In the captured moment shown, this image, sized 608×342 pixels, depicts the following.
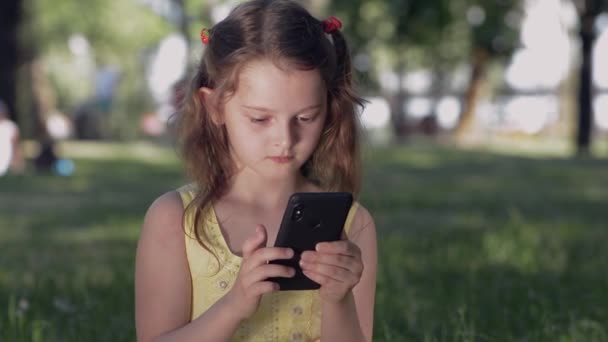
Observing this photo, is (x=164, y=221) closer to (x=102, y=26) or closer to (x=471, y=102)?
(x=471, y=102)

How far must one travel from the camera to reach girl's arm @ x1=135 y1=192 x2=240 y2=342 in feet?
9.02

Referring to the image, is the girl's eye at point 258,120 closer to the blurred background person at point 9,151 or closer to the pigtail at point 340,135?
the pigtail at point 340,135

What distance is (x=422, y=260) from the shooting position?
6070 millimetres

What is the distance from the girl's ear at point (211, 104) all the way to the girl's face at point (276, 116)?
80 millimetres

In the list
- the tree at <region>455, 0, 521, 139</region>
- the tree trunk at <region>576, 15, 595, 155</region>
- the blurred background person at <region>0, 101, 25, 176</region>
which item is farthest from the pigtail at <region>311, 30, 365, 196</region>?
the tree trunk at <region>576, 15, 595, 155</region>

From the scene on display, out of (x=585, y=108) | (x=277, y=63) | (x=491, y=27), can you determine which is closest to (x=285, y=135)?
(x=277, y=63)

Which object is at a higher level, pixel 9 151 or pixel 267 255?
pixel 9 151

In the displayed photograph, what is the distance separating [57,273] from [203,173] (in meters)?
2.93

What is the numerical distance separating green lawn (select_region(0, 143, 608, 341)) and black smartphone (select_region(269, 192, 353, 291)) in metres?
1.18

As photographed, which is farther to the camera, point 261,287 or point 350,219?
point 350,219

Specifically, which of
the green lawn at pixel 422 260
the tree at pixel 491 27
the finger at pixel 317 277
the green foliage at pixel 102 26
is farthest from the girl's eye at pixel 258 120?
the green foliage at pixel 102 26

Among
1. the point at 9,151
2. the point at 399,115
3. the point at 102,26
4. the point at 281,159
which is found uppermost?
the point at 102,26

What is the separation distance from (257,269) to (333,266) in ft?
0.56

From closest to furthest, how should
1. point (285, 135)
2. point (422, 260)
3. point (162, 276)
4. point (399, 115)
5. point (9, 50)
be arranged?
point (285, 135) → point (162, 276) → point (422, 260) → point (9, 50) → point (399, 115)
